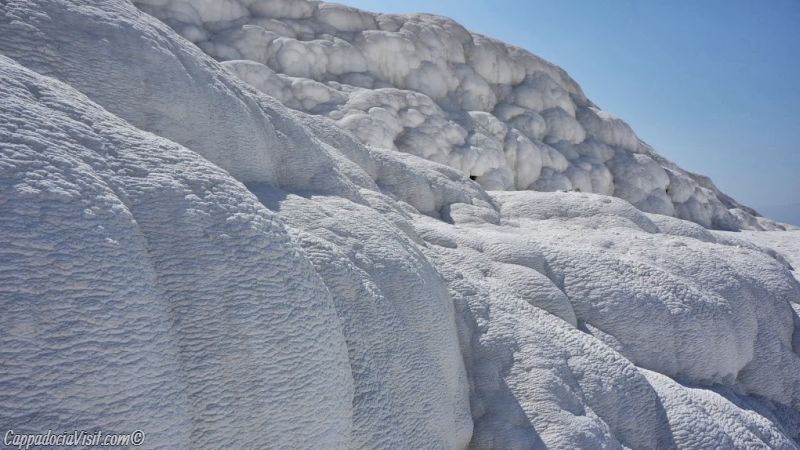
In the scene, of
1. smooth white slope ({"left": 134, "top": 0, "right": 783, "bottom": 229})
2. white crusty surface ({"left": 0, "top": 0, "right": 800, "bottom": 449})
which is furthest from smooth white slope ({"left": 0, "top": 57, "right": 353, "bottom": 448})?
smooth white slope ({"left": 134, "top": 0, "right": 783, "bottom": 229})

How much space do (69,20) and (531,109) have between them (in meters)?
11.6

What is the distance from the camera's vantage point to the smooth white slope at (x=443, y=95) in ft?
30.4

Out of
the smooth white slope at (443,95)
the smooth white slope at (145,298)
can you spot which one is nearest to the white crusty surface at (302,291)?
the smooth white slope at (145,298)

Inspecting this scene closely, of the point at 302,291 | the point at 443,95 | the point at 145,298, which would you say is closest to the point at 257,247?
the point at 302,291

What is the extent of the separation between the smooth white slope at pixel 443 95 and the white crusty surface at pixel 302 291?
5239 millimetres

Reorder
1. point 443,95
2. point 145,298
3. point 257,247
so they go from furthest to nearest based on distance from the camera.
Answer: point 443,95 < point 257,247 < point 145,298

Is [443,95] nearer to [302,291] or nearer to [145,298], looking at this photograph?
[302,291]

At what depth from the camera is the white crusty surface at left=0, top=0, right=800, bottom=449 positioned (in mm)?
1041

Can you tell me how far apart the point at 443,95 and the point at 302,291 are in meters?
10.5

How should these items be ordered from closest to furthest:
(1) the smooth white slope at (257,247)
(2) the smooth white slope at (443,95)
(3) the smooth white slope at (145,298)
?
(3) the smooth white slope at (145,298), (1) the smooth white slope at (257,247), (2) the smooth white slope at (443,95)

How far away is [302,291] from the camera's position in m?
1.45

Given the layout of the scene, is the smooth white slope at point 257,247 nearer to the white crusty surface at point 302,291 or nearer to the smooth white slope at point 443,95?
the white crusty surface at point 302,291

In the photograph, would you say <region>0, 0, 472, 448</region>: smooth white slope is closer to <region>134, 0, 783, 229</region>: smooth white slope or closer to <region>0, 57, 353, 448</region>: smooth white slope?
<region>0, 57, 353, 448</region>: smooth white slope

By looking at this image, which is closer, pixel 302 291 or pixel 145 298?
pixel 145 298
